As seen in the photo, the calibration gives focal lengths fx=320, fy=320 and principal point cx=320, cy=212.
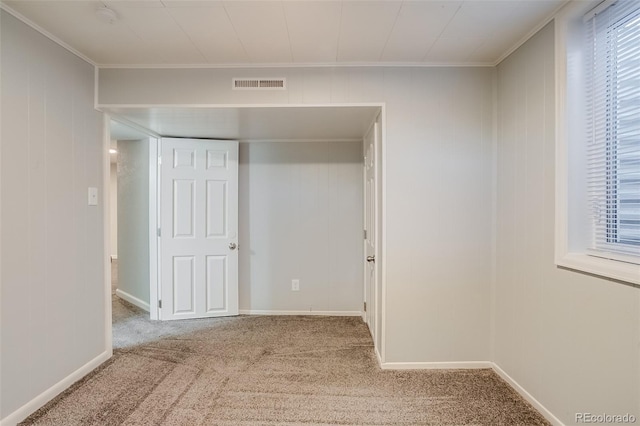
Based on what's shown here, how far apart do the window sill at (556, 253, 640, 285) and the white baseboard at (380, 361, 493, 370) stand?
3.47ft

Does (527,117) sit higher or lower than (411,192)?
higher

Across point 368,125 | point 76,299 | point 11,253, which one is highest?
point 368,125

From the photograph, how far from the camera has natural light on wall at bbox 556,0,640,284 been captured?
1401 mm

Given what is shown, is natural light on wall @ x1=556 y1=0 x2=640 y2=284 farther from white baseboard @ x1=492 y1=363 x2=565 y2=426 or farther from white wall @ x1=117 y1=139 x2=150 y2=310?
white wall @ x1=117 y1=139 x2=150 y2=310

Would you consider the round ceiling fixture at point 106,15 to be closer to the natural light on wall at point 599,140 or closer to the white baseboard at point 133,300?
the natural light on wall at point 599,140

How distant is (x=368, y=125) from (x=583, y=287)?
1913mm

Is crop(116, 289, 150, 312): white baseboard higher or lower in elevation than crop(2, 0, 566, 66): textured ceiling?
lower

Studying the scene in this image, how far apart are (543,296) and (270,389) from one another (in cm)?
174

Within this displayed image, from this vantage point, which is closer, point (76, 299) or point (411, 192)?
point (76, 299)

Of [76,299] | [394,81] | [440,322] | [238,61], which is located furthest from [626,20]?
[76,299]

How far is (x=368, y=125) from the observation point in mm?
2832

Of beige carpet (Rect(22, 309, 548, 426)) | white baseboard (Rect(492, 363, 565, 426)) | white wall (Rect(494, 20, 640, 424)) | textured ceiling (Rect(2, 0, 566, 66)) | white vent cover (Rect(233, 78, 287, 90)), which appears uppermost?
textured ceiling (Rect(2, 0, 566, 66))

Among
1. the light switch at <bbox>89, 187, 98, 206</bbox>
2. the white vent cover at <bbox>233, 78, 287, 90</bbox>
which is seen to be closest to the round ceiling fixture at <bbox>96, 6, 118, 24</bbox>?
the white vent cover at <bbox>233, 78, 287, 90</bbox>

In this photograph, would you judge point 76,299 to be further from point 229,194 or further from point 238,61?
point 238,61
